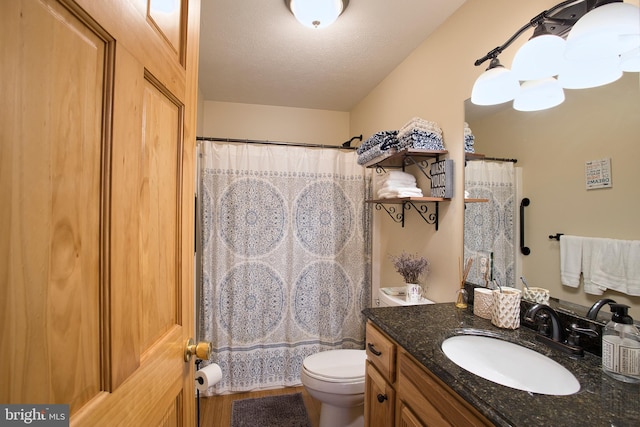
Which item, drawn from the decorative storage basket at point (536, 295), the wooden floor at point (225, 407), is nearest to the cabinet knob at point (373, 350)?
the decorative storage basket at point (536, 295)

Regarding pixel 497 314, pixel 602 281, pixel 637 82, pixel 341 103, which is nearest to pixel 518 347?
pixel 497 314

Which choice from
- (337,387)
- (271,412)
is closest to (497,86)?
(337,387)

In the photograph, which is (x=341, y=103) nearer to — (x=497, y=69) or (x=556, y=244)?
(x=497, y=69)

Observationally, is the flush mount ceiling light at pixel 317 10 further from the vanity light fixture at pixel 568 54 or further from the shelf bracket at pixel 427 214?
the shelf bracket at pixel 427 214

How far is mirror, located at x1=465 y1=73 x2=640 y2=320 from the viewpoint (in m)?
0.89

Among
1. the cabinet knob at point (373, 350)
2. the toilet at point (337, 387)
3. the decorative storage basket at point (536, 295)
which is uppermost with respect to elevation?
the decorative storage basket at point (536, 295)

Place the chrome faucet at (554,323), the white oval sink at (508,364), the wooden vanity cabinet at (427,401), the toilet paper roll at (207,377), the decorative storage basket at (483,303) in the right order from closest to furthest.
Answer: the wooden vanity cabinet at (427,401), the white oval sink at (508,364), the chrome faucet at (554,323), the decorative storage basket at (483,303), the toilet paper roll at (207,377)

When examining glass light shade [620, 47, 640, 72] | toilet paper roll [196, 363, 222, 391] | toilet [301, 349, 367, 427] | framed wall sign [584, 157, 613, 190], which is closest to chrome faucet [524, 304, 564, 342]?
framed wall sign [584, 157, 613, 190]

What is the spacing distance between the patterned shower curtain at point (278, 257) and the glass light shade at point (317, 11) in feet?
3.23

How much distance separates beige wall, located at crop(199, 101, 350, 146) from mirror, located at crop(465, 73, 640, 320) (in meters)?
1.92

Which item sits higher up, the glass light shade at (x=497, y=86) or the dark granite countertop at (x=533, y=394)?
the glass light shade at (x=497, y=86)

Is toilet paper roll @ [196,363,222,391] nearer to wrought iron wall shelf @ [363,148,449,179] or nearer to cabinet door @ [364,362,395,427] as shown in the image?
cabinet door @ [364,362,395,427]

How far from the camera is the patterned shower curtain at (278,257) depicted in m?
2.22

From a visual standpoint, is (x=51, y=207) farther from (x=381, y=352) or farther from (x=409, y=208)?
(x=409, y=208)
